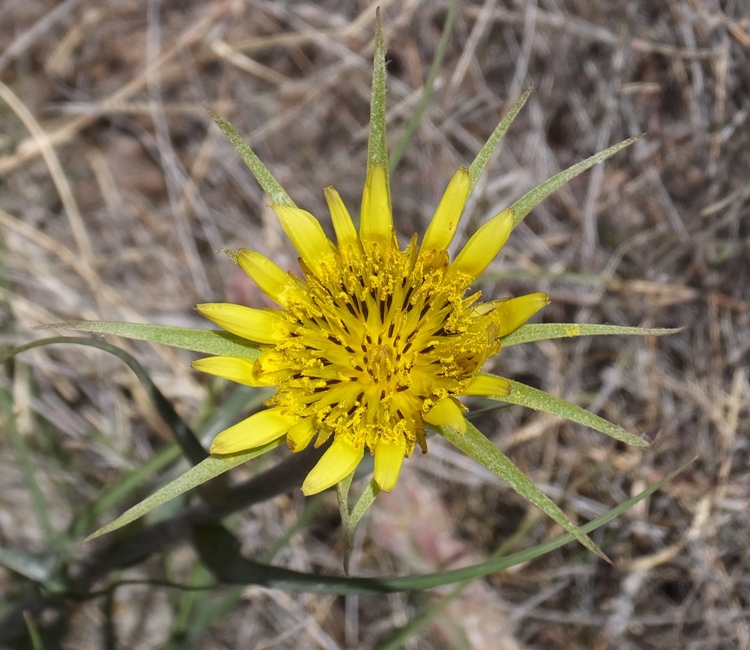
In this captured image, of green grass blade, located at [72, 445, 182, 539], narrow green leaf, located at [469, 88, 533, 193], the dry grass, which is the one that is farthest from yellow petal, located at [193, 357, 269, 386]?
the dry grass

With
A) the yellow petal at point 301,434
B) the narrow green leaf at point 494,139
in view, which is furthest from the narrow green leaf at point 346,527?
the narrow green leaf at point 494,139

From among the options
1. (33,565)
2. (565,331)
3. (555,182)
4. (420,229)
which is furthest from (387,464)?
(420,229)

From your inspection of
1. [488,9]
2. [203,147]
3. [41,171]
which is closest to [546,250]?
[488,9]

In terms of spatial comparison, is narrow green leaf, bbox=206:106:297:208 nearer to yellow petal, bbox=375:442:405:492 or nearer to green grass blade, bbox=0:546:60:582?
yellow petal, bbox=375:442:405:492

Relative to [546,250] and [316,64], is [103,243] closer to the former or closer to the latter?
[316,64]

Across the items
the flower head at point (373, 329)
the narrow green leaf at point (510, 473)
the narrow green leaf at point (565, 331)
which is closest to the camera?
the narrow green leaf at point (510, 473)

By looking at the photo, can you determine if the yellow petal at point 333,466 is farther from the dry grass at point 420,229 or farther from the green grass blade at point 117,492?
the dry grass at point 420,229
